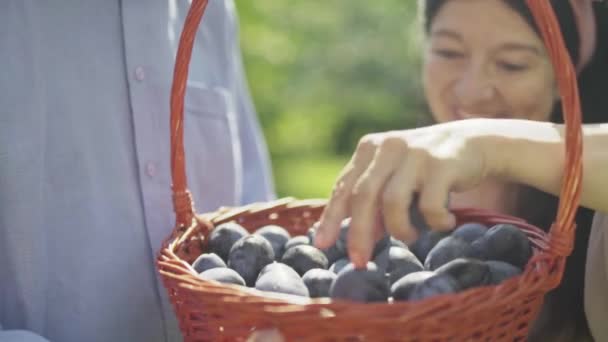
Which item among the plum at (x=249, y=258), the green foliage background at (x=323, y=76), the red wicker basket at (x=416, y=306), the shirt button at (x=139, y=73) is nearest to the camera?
the red wicker basket at (x=416, y=306)

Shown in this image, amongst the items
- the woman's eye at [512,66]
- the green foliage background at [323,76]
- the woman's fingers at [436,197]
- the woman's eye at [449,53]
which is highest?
the woman's eye at [449,53]

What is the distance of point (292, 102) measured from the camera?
4.51m

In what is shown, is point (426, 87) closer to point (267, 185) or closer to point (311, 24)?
point (267, 185)

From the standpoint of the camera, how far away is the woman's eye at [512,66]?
4.39 ft

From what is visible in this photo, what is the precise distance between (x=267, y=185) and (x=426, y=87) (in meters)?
0.35

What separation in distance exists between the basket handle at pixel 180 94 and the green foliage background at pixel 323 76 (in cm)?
313

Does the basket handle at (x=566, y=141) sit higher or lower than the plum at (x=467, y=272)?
higher

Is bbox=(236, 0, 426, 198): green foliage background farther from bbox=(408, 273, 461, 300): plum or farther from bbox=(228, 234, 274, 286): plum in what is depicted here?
bbox=(408, 273, 461, 300): plum

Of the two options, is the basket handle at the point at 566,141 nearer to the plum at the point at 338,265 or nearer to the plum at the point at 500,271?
the plum at the point at 500,271

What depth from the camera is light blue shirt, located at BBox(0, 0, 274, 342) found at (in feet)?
3.25

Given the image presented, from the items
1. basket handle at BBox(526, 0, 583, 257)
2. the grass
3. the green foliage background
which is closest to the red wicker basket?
basket handle at BBox(526, 0, 583, 257)

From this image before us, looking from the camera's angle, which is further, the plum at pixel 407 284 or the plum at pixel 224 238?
the plum at pixel 224 238

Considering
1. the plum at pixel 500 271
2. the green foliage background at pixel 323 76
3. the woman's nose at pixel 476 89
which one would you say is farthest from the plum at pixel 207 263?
the green foliage background at pixel 323 76

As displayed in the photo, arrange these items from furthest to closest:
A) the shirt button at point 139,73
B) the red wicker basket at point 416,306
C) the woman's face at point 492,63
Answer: the woman's face at point 492,63, the shirt button at point 139,73, the red wicker basket at point 416,306
